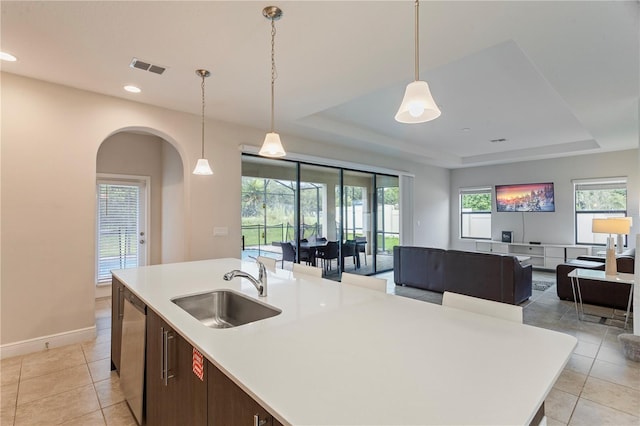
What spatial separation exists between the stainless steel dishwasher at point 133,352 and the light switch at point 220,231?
1.99 meters

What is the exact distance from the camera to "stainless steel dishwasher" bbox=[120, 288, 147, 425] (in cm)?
190

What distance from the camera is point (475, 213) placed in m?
8.76

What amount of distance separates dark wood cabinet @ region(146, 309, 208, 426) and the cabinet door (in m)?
0.07

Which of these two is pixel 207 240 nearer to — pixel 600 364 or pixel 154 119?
pixel 154 119

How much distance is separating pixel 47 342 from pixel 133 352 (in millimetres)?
1980

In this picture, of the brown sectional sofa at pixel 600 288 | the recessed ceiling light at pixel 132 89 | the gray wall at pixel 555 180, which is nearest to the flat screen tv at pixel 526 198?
the gray wall at pixel 555 180

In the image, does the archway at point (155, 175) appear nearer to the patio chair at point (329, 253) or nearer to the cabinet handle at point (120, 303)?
the cabinet handle at point (120, 303)

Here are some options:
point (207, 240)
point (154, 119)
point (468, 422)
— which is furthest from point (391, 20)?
point (207, 240)

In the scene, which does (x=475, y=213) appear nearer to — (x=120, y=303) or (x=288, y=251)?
(x=288, y=251)

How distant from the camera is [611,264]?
3811mm

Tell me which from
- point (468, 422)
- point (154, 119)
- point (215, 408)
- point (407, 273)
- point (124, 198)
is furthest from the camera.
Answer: point (407, 273)

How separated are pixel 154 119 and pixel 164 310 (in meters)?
2.96

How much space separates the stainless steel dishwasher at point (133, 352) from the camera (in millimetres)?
1900

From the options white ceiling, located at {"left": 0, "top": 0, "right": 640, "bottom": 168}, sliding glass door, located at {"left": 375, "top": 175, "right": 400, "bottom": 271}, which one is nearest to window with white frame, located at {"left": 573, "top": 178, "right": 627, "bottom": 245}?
white ceiling, located at {"left": 0, "top": 0, "right": 640, "bottom": 168}
